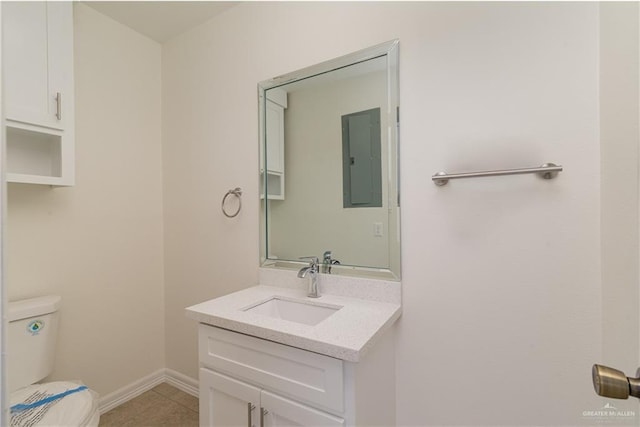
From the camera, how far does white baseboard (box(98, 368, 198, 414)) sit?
5.80ft

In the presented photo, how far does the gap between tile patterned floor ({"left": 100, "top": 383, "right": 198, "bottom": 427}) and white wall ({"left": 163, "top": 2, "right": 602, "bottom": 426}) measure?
1277mm

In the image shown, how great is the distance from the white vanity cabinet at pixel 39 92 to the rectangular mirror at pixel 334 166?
931 mm

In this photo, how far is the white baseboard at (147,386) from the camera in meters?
1.77

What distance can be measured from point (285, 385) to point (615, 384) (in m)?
0.83

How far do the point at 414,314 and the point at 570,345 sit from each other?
500 mm

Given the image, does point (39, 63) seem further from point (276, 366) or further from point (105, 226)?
point (276, 366)

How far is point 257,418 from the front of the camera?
41.3 inches

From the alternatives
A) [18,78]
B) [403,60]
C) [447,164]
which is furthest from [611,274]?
[18,78]

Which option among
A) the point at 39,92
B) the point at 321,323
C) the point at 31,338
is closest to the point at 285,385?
the point at 321,323

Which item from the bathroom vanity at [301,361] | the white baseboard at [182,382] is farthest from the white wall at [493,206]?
the white baseboard at [182,382]

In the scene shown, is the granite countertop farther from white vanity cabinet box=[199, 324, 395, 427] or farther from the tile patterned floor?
the tile patterned floor

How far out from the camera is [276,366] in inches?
39.7

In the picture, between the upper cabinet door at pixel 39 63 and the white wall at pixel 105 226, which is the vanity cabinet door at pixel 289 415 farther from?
the upper cabinet door at pixel 39 63

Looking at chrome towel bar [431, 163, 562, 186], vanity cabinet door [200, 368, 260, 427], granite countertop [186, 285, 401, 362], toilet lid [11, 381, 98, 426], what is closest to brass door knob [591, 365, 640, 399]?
granite countertop [186, 285, 401, 362]
